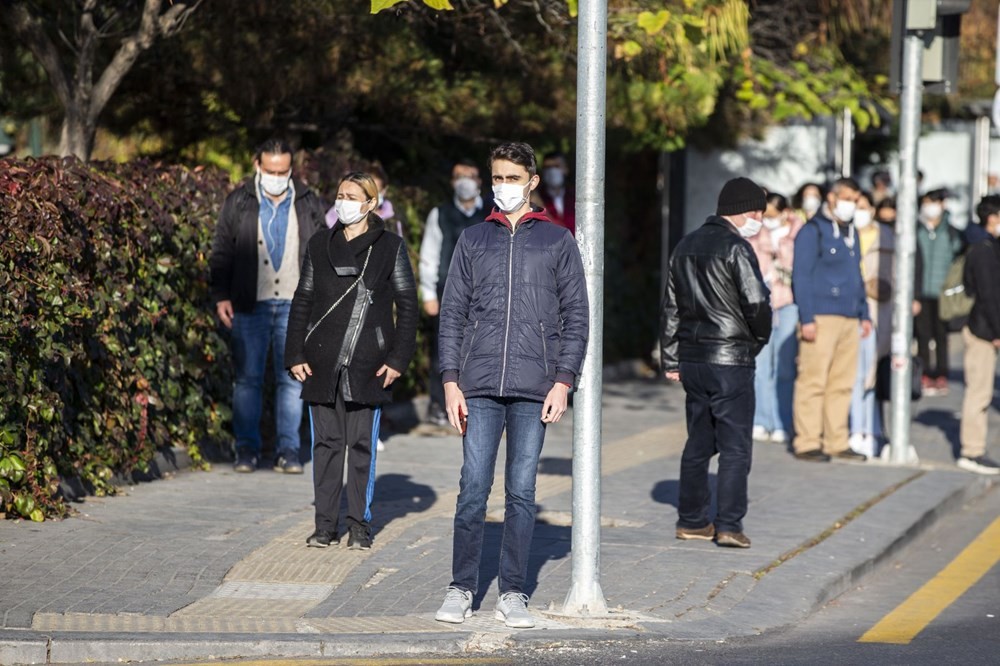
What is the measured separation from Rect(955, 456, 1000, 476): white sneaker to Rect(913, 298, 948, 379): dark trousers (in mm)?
4334

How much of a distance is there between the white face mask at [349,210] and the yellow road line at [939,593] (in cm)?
308

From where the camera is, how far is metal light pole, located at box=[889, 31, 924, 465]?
11320 millimetres

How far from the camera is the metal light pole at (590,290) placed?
655cm

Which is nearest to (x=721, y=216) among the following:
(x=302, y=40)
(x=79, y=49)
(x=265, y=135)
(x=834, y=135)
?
(x=302, y=40)

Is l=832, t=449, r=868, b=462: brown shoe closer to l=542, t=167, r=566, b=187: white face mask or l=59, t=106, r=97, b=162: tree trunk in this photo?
l=542, t=167, r=566, b=187: white face mask

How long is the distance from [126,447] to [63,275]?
1.35 meters

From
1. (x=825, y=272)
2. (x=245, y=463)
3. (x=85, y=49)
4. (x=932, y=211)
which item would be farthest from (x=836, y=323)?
(x=85, y=49)

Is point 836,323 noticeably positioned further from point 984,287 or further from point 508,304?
point 508,304

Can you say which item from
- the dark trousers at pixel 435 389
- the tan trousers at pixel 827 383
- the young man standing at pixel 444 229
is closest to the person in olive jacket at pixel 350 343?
the young man standing at pixel 444 229

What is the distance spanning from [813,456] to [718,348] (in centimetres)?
347

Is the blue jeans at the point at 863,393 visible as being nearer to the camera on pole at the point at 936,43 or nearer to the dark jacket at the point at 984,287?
the dark jacket at the point at 984,287

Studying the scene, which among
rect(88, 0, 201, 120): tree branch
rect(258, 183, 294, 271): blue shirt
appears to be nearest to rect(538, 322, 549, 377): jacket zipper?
rect(258, 183, 294, 271): blue shirt

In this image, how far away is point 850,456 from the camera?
11.6m

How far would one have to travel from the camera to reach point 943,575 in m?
8.38
